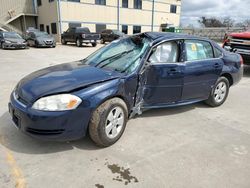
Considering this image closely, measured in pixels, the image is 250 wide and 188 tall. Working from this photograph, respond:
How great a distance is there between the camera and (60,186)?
7.89 feet

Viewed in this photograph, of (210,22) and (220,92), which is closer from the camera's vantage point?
(220,92)

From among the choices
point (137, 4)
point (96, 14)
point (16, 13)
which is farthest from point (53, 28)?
point (137, 4)

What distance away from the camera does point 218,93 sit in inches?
192

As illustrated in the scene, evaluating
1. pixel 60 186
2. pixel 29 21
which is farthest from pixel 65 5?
pixel 60 186

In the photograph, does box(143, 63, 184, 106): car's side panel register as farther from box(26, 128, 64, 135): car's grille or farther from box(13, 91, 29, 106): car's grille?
box(13, 91, 29, 106): car's grille

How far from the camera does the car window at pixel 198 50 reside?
419 centimetres

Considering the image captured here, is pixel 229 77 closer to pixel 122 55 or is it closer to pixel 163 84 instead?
pixel 163 84

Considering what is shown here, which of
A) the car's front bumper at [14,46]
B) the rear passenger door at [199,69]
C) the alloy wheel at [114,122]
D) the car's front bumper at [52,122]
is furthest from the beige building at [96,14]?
the car's front bumper at [52,122]

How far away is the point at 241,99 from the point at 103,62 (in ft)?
12.4

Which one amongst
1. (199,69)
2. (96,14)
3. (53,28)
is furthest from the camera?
(96,14)

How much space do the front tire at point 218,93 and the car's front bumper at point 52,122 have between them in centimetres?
300

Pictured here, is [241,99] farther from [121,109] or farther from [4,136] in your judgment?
[4,136]

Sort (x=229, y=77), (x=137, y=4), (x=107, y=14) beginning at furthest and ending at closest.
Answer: (x=137, y=4), (x=107, y=14), (x=229, y=77)

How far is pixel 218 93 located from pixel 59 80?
3.44 meters
